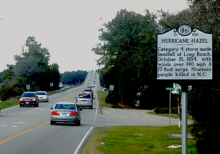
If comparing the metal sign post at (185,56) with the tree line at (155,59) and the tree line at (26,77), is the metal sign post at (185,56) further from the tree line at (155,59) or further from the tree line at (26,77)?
the tree line at (26,77)

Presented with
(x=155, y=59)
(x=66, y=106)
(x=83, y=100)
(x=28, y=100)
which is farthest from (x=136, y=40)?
(x=28, y=100)

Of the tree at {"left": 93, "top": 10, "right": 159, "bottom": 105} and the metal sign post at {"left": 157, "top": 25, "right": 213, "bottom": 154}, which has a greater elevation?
the tree at {"left": 93, "top": 10, "right": 159, "bottom": 105}

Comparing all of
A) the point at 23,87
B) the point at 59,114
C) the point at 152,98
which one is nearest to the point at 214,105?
the point at 59,114

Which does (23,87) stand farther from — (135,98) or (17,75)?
(135,98)

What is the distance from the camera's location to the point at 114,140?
15.7 m

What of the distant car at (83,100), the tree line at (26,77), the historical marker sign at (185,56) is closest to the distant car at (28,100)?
the distant car at (83,100)

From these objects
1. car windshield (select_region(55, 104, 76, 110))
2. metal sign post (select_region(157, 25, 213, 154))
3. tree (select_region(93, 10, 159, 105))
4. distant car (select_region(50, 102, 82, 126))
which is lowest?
distant car (select_region(50, 102, 82, 126))

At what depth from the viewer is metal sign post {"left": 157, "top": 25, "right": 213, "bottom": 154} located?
27.6 feet

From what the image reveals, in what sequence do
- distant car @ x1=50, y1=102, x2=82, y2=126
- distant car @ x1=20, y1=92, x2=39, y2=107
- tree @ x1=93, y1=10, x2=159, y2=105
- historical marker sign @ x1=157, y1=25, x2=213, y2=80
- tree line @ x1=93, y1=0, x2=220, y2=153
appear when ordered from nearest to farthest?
historical marker sign @ x1=157, y1=25, x2=213, y2=80, tree line @ x1=93, y1=0, x2=220, y2=153, distant car @ x1=50, y1=102, x2=82, y2=126, tree @ x1=93, y1=10, x2=159, y2=105, distant car @ x1=20, y1=92, x2=39, y2=107

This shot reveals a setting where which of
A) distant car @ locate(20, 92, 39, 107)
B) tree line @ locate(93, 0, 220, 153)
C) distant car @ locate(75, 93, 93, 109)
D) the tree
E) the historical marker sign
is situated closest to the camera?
the historical marker sign

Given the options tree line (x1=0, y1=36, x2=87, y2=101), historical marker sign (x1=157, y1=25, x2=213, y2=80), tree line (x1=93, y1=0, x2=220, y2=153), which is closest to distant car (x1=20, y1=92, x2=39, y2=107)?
tree line (x1=93, y1=0, x2=220, y2=153)

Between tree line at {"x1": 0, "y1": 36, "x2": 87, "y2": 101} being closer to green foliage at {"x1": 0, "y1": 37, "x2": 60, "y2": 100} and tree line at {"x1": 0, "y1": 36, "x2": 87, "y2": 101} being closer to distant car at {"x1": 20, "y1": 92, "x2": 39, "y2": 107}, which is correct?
green foliage at {"x1": 0, "y1": 37, "x2": 60, "y2": 100}

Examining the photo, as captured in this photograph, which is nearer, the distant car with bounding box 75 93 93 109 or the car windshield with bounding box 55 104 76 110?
the car windshield with bounding box 55 104 76 110

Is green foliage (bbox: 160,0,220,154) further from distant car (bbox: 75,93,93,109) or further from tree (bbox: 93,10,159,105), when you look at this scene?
distant car (bbox: 75,93,93,109)
